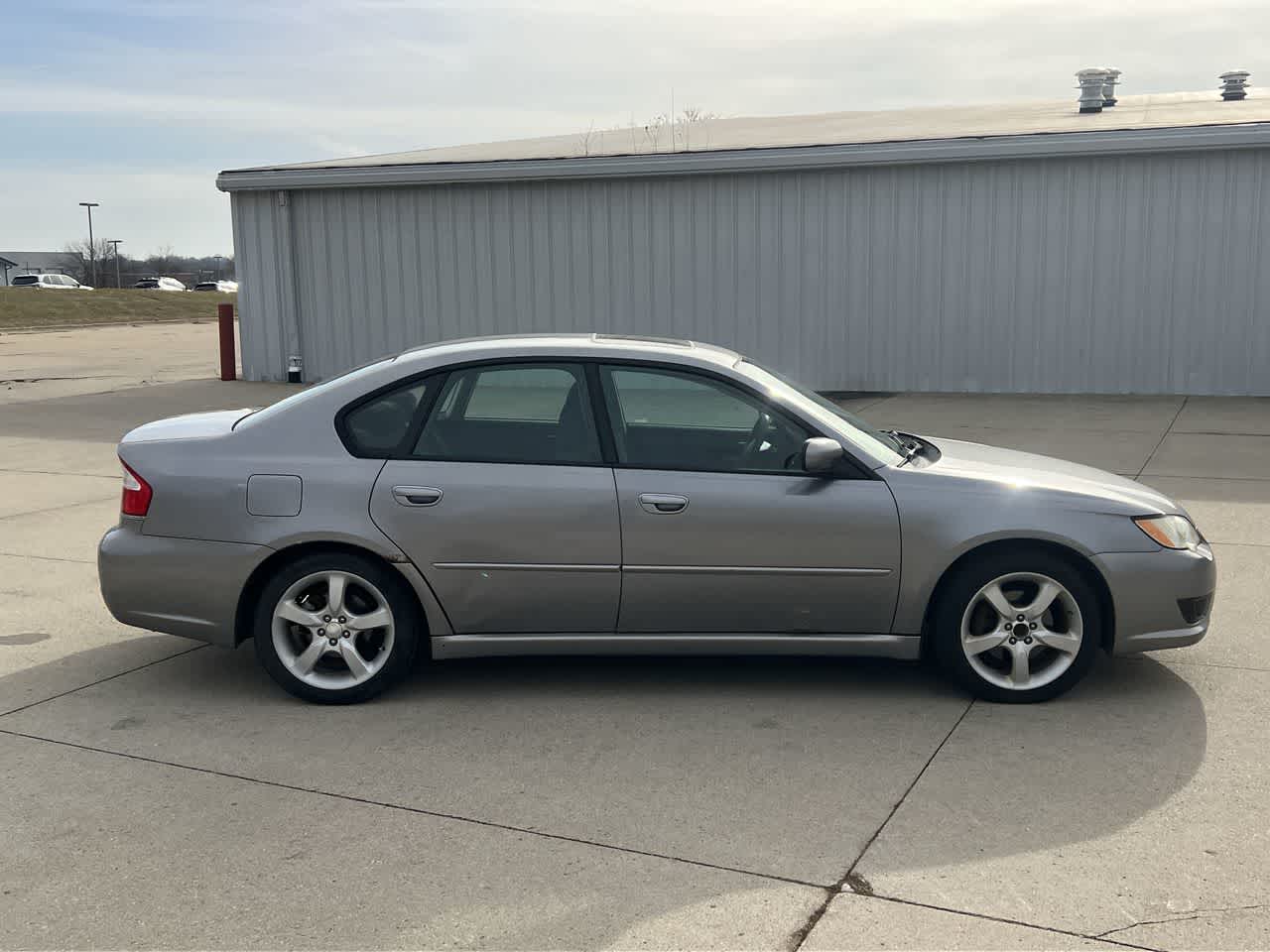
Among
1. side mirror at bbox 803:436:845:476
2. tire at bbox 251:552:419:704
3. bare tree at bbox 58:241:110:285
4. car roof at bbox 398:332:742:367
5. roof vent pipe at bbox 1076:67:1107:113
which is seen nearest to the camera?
side mirror at bbox 803:436:845:476

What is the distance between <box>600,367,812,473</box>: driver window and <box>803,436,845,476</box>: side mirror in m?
0.12

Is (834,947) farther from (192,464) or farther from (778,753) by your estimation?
(192,464)

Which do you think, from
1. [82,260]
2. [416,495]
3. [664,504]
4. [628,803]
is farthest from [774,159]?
[82,260]

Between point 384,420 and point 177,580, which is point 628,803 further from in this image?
point 177,580

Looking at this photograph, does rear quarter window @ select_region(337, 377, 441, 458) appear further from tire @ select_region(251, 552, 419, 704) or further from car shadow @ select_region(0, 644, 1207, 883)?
car shadow @ select_region(0, 644, 1207, 883)

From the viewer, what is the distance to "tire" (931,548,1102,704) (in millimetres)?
4992

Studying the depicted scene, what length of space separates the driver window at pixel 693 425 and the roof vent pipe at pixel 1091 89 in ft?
51.5

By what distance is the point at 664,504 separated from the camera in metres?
5.01

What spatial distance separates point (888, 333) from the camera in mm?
16531

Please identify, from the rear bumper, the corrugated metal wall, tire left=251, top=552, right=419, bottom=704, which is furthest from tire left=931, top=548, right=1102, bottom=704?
the corrugated metal wall

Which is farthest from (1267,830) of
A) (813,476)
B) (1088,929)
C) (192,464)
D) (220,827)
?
(192,464)

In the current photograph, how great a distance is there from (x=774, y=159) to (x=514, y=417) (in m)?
11.7

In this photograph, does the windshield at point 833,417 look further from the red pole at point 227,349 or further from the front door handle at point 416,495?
the red pole at point 227,349

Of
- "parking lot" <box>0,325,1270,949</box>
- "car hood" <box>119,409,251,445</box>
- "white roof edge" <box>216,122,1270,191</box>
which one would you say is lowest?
"parking lot" <box>0,325,1270,949</box>
